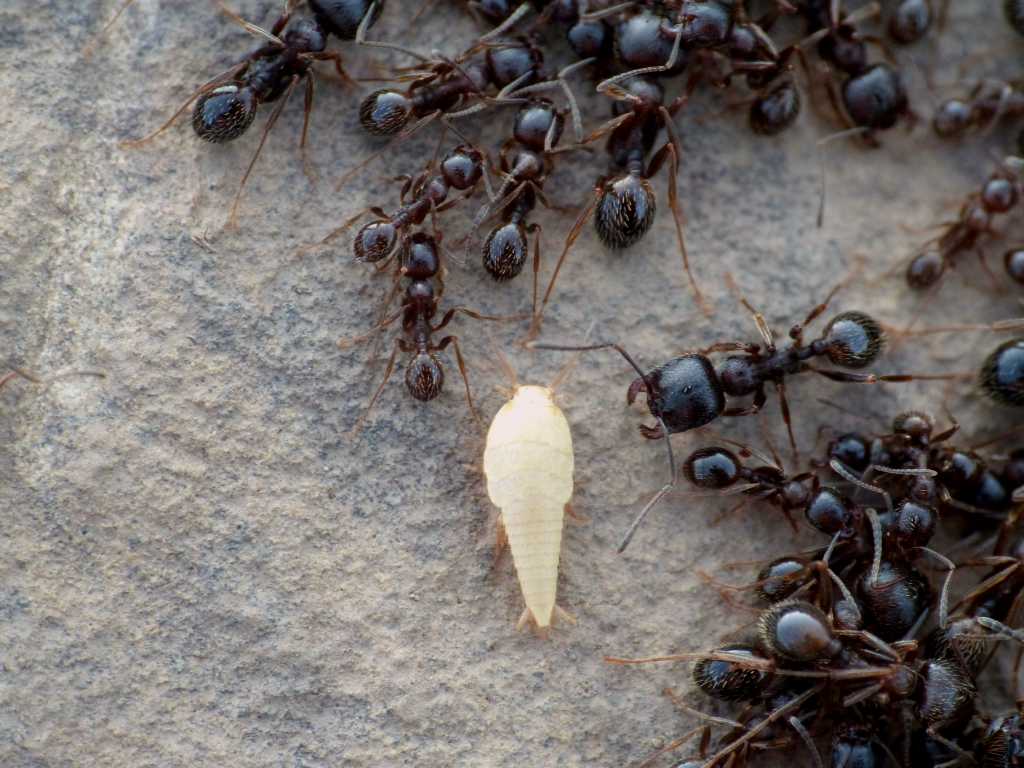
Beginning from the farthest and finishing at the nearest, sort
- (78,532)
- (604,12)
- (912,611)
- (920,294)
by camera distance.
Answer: (920,294)
(604,12)
(912,611)
(78,532)

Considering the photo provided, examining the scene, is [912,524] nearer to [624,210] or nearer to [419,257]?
[624,210]

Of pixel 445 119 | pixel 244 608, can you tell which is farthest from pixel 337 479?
pixel 445 119

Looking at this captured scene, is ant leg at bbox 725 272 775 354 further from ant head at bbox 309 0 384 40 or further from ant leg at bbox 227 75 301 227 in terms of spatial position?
ant leg at bbox 227 75 301 227

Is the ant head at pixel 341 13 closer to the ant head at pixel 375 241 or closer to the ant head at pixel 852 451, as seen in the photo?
the ant head at pixel 375 241

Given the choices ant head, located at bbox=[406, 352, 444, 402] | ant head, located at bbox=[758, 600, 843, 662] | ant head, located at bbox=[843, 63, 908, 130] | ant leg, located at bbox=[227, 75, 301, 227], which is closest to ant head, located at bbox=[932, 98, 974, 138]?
ant head, located at bbox=[843, 63, 908, 130]

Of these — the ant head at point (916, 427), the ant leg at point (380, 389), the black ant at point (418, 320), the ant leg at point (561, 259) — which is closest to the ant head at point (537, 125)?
the ant leg at point (561, 259)

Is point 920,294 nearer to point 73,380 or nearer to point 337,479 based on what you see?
point 337,479
